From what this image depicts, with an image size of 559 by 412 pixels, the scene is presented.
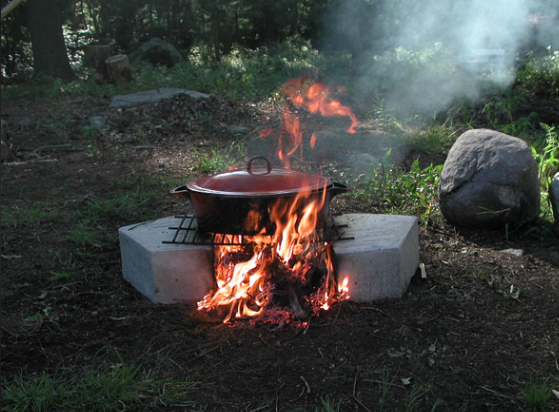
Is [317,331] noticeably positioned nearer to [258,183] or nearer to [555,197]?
[258,183]

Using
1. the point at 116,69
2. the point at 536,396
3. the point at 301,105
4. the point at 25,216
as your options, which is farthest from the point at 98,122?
the point at 536,396

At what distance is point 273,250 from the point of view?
2773mm

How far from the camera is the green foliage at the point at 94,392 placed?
1.98 m

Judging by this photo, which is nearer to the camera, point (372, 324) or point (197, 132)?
point (372, 324)

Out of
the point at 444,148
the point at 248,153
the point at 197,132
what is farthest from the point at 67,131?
the point at 444,148

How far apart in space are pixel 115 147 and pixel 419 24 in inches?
357

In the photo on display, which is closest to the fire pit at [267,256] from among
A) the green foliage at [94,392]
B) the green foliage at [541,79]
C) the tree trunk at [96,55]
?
the green foliage at [94,392]

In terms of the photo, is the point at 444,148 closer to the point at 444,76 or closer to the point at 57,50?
the point at 444,76

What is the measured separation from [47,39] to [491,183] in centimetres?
1048

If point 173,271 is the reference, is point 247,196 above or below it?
above

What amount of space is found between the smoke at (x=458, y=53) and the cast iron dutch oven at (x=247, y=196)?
16.6 feet

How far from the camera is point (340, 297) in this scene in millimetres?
2814

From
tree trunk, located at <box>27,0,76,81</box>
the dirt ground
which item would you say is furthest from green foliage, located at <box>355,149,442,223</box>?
tree trunk, located at <box>27,0,76,81</box>

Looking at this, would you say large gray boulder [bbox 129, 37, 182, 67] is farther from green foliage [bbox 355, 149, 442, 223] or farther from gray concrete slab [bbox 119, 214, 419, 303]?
gray concrete slab [bbox 119, 214, 419, 303]
